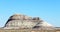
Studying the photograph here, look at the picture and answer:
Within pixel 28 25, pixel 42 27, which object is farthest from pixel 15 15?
pixel 42 27

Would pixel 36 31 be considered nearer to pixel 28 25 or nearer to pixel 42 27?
pixel 42 27

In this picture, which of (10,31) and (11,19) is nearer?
(10,31)

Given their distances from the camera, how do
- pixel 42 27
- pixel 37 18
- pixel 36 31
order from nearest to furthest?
pixel 36 31
pixel 42 27
pixel 37 18

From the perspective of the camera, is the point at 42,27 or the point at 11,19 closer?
the point at 42,27

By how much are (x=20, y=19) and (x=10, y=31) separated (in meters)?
28.8

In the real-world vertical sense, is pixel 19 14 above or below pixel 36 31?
above

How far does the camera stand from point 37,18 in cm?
11006

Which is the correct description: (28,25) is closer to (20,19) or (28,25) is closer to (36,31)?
(20,19)

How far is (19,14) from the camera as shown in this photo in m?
115

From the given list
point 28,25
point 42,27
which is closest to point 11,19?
point 28,25

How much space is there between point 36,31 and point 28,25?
2795 centimetres

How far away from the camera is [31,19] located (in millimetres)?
112562

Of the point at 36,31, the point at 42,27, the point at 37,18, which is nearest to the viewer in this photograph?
the point at 36,31

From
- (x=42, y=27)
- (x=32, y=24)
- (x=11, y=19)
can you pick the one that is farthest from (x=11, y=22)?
(x=42, y=27)
